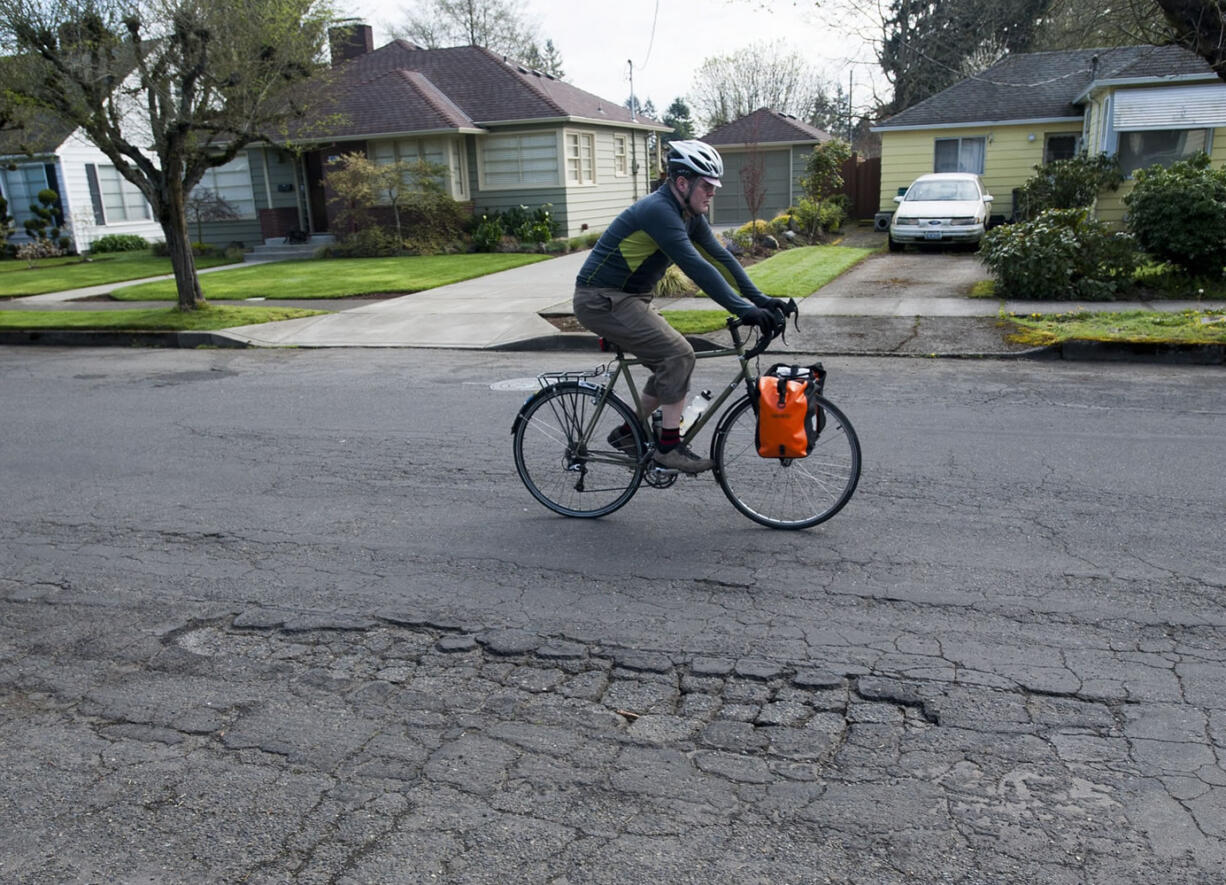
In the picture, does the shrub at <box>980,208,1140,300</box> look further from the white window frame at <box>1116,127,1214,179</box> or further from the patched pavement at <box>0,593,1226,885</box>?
the white window frame at <box>1116,127,1214,179</box>

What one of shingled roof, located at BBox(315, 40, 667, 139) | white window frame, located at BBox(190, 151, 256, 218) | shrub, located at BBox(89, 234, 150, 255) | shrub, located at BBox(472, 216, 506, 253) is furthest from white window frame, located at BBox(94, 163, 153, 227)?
shrub, located at BBox(472, 216, 506, 253)

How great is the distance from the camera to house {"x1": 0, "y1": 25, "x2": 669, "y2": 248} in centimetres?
2667

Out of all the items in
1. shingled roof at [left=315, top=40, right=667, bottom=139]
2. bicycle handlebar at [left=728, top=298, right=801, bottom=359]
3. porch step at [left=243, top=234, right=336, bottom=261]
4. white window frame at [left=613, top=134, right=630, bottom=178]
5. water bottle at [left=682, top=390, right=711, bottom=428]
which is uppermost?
shingled roof at [left=315, top=40, right=667, bottom=139]

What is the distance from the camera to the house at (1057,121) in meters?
21.5

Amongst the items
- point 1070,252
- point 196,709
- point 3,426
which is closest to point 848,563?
point 196,709

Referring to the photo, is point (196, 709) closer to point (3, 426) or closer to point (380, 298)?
point (3, 426)

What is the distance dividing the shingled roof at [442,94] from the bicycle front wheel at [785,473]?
72.7ft

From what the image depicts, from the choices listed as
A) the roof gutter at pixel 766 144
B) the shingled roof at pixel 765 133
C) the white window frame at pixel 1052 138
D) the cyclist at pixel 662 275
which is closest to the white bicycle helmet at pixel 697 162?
the cyclist at pixel 662 275

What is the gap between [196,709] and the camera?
381 cm

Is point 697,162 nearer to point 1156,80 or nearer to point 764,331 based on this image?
point 764,331

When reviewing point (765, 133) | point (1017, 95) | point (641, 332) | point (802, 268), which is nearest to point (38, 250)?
point (802, 268)

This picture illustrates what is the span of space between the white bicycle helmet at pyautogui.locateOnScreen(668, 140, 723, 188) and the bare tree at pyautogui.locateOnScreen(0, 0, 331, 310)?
1008cm

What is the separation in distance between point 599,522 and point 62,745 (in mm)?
2964

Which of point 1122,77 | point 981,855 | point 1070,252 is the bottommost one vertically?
point 981,855
